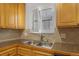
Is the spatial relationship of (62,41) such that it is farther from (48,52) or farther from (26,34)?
(26,34)

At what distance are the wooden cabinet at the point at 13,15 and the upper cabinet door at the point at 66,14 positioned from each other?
1.27ft

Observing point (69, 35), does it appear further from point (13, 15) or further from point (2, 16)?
point (2, 16)

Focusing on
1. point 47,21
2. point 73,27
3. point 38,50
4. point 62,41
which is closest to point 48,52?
point 38,50

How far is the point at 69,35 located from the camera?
4.96 ft

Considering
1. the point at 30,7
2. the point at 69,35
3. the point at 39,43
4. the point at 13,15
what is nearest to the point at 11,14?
the point at 13,15

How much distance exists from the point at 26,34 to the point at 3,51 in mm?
292

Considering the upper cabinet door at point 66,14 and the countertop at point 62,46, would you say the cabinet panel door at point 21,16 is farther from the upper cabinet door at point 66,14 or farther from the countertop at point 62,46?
the upper cabinet door at point 66,14

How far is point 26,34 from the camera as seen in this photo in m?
1.32

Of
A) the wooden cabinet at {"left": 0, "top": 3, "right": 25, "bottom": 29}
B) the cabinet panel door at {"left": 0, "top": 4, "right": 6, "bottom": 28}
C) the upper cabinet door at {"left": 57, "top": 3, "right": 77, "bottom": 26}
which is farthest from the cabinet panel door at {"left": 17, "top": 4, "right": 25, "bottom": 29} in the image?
the upper cabinet door at {"left": 57, "top": 3, "right": 77, "bottom": 26}

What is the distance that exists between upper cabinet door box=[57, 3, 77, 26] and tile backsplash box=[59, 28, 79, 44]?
11 cm

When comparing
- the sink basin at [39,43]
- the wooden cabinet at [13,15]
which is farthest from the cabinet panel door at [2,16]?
the sink basin at [39,43]

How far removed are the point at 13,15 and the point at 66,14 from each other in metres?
0.56

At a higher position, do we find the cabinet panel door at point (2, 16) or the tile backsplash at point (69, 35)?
the cabinet panel door at point (2, 16)

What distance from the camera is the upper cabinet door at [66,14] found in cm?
131
